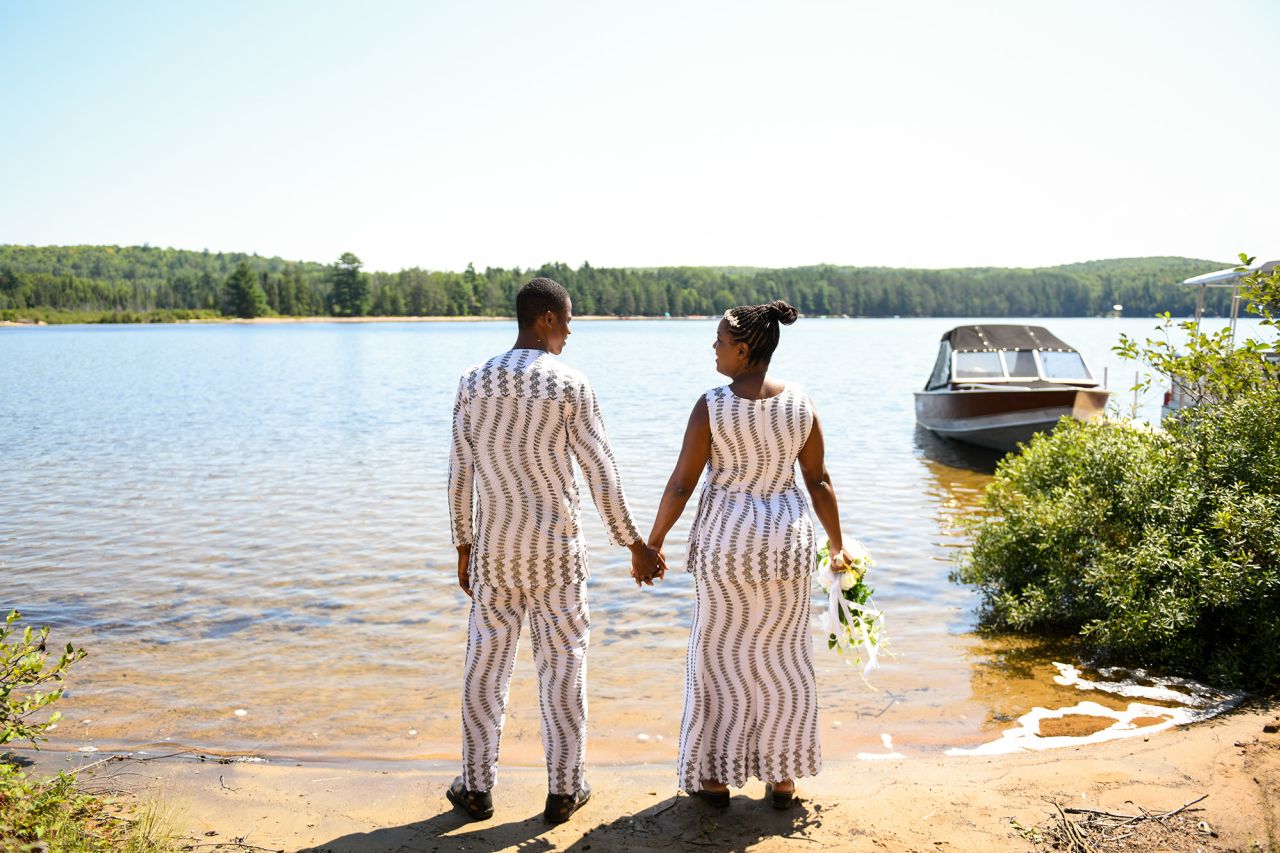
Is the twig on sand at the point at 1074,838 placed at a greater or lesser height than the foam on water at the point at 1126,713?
greater

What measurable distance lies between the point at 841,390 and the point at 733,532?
35501mm

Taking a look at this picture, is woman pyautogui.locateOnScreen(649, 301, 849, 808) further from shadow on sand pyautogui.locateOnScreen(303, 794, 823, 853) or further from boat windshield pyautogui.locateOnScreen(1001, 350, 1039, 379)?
boat windshield pyautogui.locateOnScreen(1001, 350, 1039, 379)

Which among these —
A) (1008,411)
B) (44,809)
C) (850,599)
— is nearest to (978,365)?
(1008,411)

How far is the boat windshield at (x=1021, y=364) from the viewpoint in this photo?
69.4 ft

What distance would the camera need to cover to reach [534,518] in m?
4.16

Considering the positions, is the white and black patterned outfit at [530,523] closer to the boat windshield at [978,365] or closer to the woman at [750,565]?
the woman at [750,565]

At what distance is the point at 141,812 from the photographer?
421 centimetres

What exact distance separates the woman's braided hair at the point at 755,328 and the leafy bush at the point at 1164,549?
3623mm

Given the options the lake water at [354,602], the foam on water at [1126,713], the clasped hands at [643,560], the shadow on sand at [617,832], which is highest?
the clasped hands at [643,560]

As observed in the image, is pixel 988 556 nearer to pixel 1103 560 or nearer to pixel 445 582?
pixel 1103 560

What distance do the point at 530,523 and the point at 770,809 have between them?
1759mm

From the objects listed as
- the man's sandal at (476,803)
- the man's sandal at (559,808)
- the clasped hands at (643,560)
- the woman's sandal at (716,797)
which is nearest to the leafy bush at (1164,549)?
the woman's sandal at (716,797)

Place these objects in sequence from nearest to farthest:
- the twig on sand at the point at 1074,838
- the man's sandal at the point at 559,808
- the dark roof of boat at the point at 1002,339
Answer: the twig on sand at the point at 1074,838 < the man's sandal at the point at 559,808 < the dark roof of boat at the point at 1002,339

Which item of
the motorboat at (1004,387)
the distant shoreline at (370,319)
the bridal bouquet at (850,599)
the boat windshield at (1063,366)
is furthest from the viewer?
the distant shoreline at (370,319)
